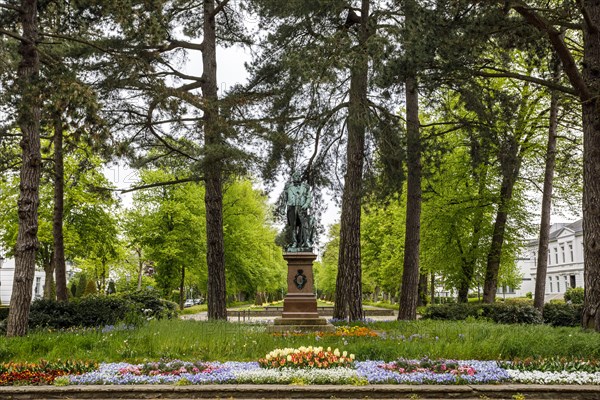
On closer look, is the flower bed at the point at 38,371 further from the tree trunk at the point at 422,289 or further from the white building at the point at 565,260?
the white building at the point at 565,260

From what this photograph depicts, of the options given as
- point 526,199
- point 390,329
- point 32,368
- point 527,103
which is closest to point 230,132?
point 390,329

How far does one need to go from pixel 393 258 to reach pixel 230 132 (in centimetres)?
1945

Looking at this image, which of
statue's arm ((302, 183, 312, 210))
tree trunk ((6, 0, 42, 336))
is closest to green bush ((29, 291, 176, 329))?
tree trunk ((6, 0, 42, 336))

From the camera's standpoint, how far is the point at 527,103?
73.7 feet

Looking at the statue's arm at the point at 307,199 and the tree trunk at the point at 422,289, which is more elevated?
the statue's arm at the point at 307,199

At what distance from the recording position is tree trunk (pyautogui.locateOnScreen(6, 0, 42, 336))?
1121 cm

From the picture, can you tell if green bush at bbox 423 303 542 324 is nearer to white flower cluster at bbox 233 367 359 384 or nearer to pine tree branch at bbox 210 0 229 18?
white flower cluster at bbox 233 367 359 384

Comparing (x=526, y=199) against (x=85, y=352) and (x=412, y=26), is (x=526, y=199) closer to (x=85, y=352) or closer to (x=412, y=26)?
(x=412, y=26)

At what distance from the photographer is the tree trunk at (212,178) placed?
49.8 ft

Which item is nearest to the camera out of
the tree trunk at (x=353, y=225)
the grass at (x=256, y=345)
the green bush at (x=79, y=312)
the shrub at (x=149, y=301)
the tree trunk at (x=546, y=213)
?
the grass at (x=256, y=345)

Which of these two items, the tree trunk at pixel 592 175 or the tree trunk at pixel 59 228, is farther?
A: the tree trunk at pixel 59 228

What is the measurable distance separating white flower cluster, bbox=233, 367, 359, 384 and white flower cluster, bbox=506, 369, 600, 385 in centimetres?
218

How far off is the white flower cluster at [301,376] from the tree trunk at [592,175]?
5.67 meters

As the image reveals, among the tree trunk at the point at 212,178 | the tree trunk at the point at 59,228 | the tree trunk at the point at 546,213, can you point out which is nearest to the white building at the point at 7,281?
the tree trunk at the point at 59,228
